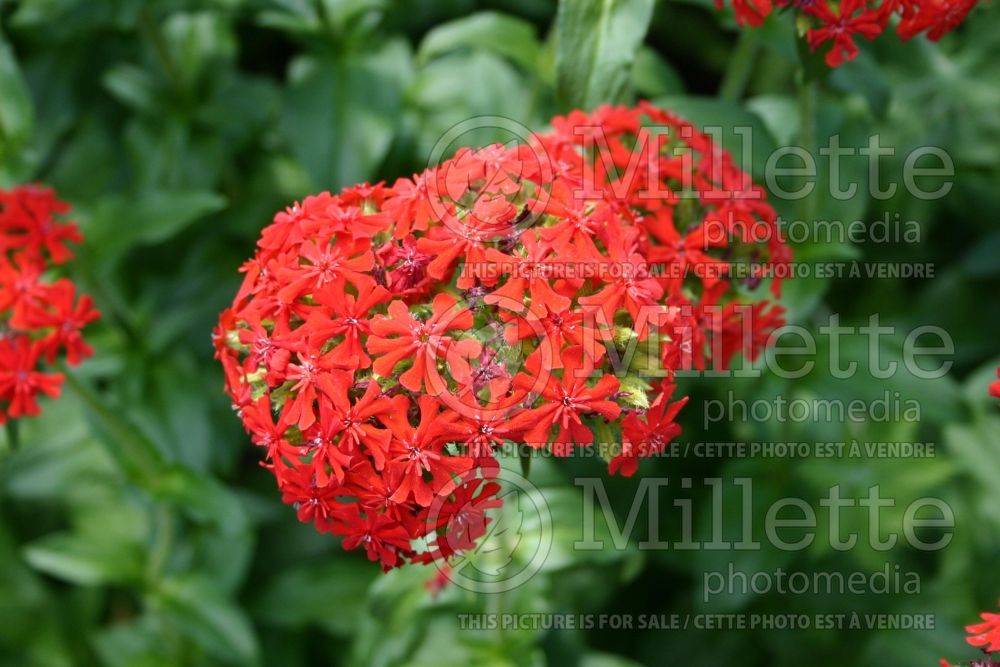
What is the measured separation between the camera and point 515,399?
70.0 inches

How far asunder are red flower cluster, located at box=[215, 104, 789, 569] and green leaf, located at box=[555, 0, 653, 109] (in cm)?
34

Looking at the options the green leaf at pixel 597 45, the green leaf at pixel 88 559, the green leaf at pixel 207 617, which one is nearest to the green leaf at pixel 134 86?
the green leaf at pixel 88 559

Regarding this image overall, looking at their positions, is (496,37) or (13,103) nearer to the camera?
(13,103)

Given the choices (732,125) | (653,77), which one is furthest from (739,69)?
(732,125)

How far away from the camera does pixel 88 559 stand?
318 centimetres

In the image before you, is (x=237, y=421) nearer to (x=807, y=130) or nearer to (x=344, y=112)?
(x=344, y=112)

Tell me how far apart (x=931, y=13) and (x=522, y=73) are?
191 centimetres

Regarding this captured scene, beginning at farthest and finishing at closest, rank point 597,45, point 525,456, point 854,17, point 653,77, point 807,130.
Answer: point 653,77 → point 807,130 → point 597,45 → point 854,17 → point 525,456

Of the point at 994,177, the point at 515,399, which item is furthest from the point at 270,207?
the point at 994,177

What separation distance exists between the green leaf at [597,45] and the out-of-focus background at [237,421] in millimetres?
139

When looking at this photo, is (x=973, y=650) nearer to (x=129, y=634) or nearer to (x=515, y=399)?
(x=515, y=399)

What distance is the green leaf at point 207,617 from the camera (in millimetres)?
3033

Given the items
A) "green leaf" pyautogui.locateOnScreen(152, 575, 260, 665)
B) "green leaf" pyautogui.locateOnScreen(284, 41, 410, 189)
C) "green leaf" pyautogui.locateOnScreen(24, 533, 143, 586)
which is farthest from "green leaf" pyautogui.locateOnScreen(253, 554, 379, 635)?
"green leaf" pyautogui.locateOnScreen(284, 41, 410, 189)

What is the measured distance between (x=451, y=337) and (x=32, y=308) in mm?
1263
